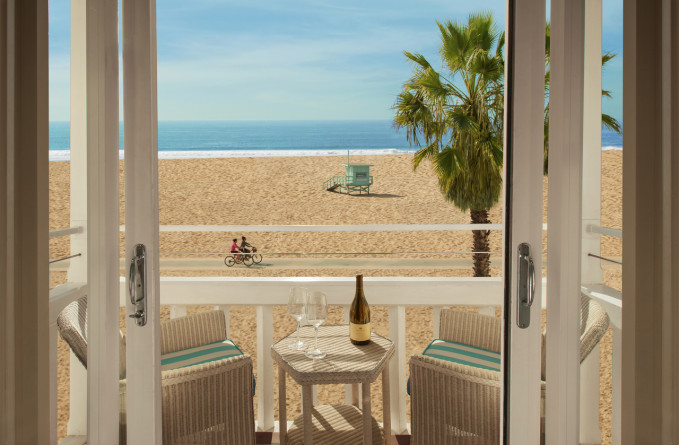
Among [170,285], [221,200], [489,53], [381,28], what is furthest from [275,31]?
[170,285]

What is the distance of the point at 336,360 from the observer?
1.68 meters

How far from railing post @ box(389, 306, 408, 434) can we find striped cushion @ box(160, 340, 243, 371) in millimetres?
721

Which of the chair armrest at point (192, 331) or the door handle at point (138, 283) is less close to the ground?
the door handle at point (138, 283)

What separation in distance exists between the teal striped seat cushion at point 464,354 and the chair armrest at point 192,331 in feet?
3.02

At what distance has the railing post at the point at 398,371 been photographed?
220 cm

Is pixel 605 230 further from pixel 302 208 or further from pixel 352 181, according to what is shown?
pixel 302 208

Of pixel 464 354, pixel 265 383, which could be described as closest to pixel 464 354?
pixel 464 354

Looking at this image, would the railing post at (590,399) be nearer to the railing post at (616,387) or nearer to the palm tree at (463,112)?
the railing post at (616,387)

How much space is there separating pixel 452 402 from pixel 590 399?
0.48 m

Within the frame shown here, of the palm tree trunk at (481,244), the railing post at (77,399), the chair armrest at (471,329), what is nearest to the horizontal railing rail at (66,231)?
the railing post at (77,399)

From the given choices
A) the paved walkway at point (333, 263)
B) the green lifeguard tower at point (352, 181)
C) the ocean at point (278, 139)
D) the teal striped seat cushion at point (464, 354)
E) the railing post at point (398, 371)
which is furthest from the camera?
the ocean at point (278, 139)

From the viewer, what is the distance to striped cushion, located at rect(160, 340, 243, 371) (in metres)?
2.00

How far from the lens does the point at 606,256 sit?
39.8 inches
